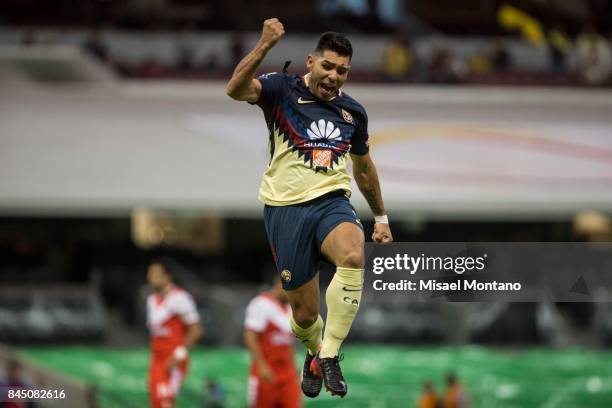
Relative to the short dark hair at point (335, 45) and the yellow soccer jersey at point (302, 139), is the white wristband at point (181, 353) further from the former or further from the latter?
the short dark hair at point (335, 45)

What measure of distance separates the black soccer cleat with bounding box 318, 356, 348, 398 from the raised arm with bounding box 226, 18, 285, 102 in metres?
1.61

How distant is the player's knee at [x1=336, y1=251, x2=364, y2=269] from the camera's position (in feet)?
21.9

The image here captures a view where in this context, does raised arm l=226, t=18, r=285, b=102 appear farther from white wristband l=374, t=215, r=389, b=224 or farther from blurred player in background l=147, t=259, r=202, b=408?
blurred player in background l=147, t=259, r=202, b=408

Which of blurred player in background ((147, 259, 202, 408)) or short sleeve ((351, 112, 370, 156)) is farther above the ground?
blurred player in background ((147, 259, 202, 408))

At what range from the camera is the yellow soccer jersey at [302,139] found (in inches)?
276

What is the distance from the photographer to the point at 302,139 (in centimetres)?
702

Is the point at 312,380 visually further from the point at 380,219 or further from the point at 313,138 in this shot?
the point at 313,138

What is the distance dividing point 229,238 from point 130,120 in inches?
283

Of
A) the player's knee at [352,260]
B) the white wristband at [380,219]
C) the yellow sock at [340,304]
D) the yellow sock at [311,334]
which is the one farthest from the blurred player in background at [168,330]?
the player's knee at [352,260]

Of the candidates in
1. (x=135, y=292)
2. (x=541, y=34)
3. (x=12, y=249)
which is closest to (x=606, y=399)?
(x=135, y=292)

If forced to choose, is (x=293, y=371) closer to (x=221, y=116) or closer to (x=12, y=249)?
(x=221, y=116)

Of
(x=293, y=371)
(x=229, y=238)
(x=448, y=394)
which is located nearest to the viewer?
(x=293, y=371)

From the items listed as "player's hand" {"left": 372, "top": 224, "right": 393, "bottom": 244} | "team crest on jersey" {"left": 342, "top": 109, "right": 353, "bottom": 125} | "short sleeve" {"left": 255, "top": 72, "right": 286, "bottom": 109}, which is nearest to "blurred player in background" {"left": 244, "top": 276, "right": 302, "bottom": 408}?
"player's hand" {"left": 372, "top": 224, "right": 393, "bottom": 244}

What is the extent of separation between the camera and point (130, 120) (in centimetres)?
2312
